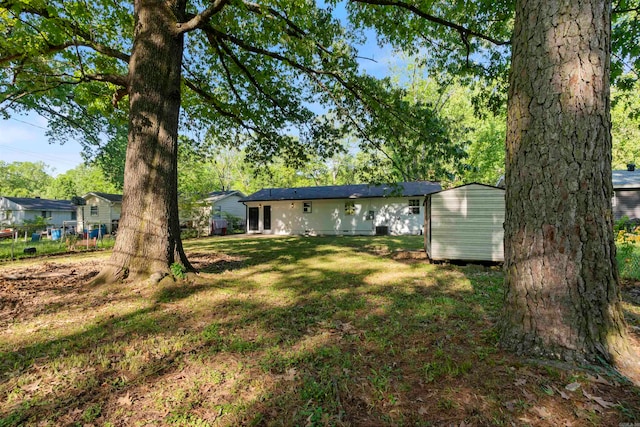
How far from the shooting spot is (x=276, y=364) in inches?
97.7

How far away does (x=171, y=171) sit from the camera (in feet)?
16.5

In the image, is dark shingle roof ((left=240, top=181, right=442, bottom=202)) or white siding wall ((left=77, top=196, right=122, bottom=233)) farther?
white siding wall ((left=77, top=196, right=122, bottom=233))

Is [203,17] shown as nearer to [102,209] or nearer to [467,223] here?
[467,223]

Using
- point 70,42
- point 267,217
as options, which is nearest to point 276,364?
point 70,42

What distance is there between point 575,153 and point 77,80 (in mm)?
9321

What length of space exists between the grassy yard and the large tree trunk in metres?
0.54

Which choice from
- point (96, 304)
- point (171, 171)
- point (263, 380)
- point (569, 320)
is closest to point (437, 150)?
point (569, 320)

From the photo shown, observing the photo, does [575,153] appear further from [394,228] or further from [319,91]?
[394,228]

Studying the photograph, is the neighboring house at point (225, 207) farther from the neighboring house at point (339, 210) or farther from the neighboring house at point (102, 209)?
the neighboring house at point (102, 209)

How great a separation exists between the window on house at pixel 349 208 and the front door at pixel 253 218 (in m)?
6.86

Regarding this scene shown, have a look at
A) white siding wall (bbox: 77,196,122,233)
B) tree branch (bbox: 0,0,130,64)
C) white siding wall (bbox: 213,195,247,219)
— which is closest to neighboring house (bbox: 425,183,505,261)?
tree branch (bbox: 0,0,130,64)

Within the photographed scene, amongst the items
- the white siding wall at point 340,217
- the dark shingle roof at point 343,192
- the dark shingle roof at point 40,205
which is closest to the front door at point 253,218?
the white siding wall at point 340,217

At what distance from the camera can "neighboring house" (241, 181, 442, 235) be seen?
57.7 feet

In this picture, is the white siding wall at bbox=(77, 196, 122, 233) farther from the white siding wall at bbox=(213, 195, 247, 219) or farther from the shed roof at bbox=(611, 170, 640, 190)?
the shed roof at bbox=(611, 170, 640, 190)
